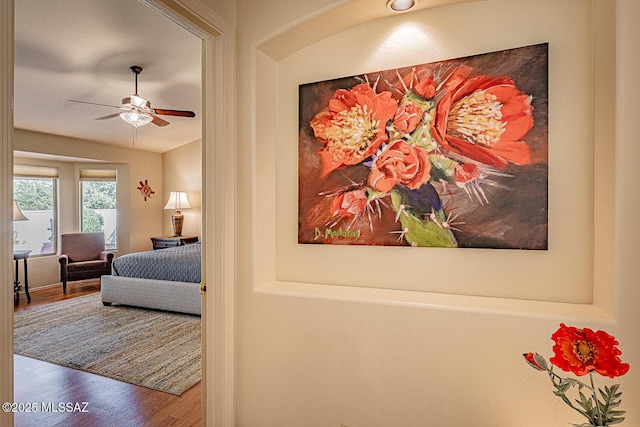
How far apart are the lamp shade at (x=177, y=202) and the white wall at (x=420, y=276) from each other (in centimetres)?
524

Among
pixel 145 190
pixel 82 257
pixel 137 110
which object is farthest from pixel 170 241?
pixel 137 110

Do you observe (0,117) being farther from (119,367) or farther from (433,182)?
(119,367)

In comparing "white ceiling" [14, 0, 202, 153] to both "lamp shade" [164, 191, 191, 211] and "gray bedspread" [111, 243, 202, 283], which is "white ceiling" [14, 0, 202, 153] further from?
"gray bedspread" [111, 243, 202, 283]

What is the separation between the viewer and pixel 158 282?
4.30m

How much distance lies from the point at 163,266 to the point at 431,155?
375cm

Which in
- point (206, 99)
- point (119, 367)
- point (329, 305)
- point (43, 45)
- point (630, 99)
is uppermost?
point (43, 45)

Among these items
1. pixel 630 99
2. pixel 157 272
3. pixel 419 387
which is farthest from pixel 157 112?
pixel 630 99

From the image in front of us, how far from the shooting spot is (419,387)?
59.0 inches

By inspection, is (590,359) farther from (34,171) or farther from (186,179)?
(34,171)

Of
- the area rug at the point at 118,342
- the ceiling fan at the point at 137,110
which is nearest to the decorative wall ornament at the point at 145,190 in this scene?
the area rug at the point at 118,342

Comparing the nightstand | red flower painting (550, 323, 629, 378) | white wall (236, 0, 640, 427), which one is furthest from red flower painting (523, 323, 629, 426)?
the nightstand

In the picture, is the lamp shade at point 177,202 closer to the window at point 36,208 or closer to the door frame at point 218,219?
the window at point 36,208

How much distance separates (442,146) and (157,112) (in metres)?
3.24

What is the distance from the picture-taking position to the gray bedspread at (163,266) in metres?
4.23
